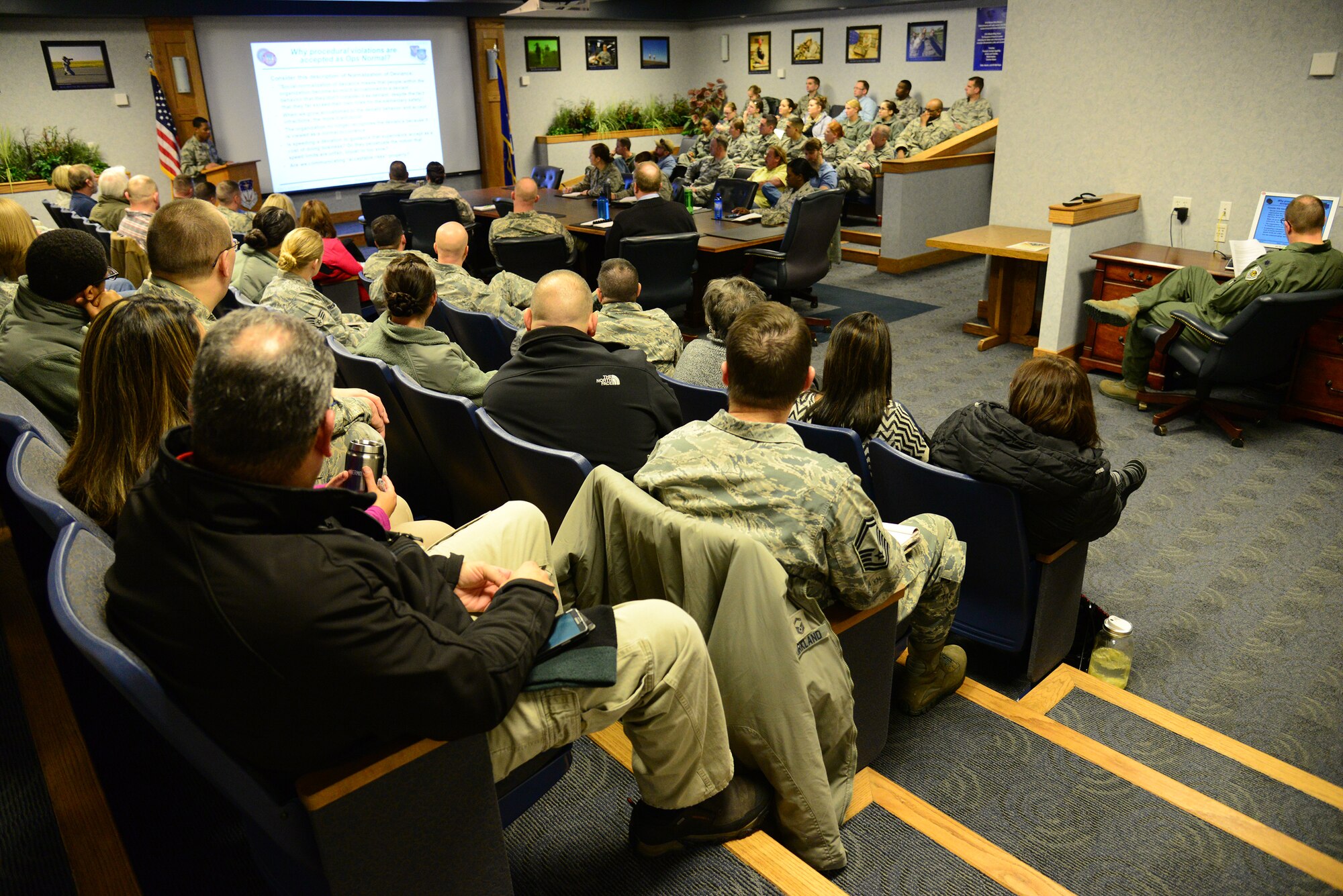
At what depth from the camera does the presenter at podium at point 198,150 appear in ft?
32.7

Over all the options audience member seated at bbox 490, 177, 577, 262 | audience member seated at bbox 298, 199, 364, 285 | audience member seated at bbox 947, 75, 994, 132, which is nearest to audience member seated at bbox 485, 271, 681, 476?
audience member seated at bbox 298, 199, 364, 285

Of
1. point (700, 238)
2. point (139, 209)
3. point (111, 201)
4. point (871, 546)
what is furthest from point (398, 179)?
point (871, 546)

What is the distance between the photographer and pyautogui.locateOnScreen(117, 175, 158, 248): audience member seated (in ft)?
18.7

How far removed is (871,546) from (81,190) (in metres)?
8.82

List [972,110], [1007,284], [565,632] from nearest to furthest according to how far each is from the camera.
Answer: [565,632] < [1007,284] < [972,110]

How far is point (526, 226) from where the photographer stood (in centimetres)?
593

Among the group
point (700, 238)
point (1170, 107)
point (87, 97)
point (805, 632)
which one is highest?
point (87, 97)

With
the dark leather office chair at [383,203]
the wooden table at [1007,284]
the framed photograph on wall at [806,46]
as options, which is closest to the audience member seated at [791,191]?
the wooden table at [1007,284]

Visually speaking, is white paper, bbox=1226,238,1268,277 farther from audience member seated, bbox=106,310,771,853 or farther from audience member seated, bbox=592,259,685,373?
audience member seated, bbox=106,310,771,853

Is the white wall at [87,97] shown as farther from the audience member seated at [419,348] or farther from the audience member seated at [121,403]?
the audience member seated at [121,403]

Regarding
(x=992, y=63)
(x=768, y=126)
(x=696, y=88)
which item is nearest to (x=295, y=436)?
(x=768, y=126)

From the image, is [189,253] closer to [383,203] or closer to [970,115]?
[383,203]

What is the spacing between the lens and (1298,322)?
406 cm

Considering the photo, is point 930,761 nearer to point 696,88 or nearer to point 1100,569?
point 1100,569
